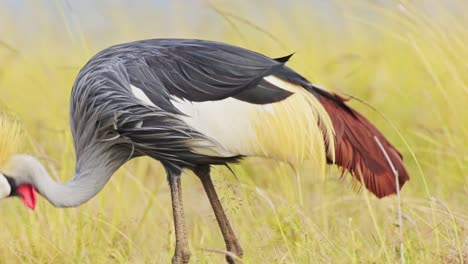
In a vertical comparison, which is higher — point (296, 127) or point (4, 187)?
point (296, 127)

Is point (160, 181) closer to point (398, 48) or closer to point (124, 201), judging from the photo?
point (124, 201)

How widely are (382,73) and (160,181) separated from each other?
1.81m

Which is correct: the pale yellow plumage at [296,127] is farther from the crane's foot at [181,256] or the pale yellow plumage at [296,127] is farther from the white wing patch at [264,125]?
the crane's foot at [181,256]

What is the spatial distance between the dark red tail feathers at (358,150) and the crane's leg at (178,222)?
68 centimetres

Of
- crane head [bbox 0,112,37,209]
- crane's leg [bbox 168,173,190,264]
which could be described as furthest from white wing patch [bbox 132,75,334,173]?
crane head [bbox 0,112,37,209]

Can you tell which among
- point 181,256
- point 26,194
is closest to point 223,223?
point 181,256

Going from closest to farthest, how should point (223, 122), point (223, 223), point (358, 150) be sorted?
point (223, 122) < point (358, 150) < point (223, 223)

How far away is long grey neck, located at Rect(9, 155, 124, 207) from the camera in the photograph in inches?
168

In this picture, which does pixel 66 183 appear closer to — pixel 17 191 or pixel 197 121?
pixel 17 191

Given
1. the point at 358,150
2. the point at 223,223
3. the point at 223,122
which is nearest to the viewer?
the point at 223,122

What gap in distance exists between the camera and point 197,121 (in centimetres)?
416

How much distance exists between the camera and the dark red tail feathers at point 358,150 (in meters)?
4.26

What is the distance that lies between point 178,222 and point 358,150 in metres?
0.81

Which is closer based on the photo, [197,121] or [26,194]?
[197,121]
